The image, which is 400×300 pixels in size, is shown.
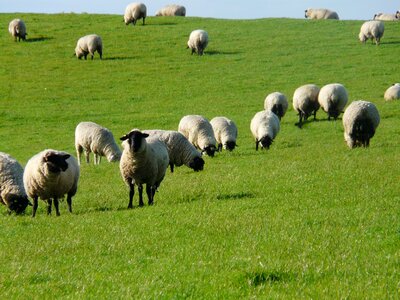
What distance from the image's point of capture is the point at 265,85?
44000 millimetres

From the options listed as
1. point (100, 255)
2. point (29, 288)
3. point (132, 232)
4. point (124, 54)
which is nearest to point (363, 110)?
point (132, 232)

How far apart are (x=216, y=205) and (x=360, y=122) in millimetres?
10788

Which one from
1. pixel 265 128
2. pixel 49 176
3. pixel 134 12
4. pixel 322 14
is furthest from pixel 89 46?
pixel 49 176

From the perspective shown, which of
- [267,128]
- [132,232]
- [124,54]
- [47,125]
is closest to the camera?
[132,232]

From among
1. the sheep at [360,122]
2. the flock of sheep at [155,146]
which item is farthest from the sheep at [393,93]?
the sheep at [360,122]

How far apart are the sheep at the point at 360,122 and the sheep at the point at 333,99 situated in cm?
881

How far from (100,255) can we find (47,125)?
91.3 ft

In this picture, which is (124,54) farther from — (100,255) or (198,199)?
(100,255)

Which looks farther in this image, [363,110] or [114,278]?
[363,110]

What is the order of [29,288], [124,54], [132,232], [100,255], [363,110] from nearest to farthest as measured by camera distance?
[29,288], [100,255], [132,232], [363,110], [124,54]

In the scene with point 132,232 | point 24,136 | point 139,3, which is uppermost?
point 139,3

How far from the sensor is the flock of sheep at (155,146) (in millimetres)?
15320

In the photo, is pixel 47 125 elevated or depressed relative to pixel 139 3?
depressed

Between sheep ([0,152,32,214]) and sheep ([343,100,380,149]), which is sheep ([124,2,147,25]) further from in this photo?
sheep ([0,152,32,214])
